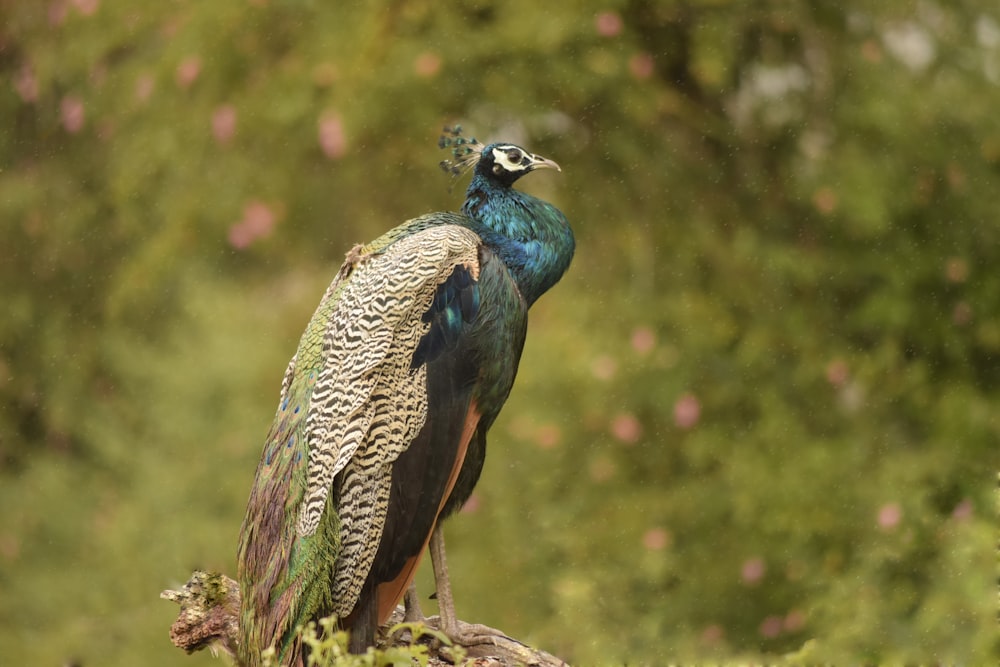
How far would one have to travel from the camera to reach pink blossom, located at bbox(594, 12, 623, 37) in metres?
4.50

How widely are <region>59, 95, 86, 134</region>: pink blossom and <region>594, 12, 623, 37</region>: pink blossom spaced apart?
198 centimetres

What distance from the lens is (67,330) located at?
5.38 metres

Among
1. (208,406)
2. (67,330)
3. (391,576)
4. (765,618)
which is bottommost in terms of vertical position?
(391,576)

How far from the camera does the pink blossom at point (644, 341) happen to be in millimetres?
4527

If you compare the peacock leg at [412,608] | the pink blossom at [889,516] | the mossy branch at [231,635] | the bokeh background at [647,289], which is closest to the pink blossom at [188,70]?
the bokeh background at [647,289]

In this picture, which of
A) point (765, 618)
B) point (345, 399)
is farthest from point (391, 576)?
point (765, 618)

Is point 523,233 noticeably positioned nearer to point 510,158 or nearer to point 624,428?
point 510,158

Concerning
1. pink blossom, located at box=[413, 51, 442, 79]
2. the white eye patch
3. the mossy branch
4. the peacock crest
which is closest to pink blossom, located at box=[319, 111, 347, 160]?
pink blossom, located at box=[413, 51, 442, 79]

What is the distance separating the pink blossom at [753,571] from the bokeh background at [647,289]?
18 millimetres

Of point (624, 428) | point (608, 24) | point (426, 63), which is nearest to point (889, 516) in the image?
point (624, 428)

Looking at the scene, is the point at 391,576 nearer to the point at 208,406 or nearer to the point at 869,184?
the point at 208,406

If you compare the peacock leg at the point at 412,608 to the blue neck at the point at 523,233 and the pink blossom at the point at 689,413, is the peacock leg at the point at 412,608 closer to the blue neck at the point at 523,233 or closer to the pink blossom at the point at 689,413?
the blue neck at the point at 523,233

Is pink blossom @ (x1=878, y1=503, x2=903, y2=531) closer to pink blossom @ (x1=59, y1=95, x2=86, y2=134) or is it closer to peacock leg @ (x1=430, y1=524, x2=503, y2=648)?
peacock leg @ (x1=430, y1=524, x2=503, y2=648)

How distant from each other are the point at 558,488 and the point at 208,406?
116cm
